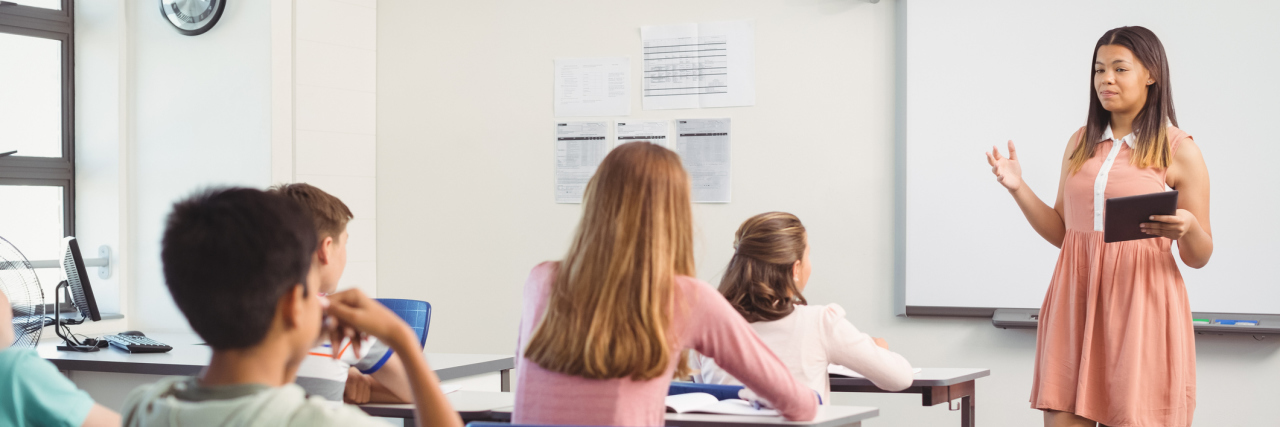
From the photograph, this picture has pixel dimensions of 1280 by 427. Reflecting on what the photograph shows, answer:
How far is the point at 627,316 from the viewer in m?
1.43

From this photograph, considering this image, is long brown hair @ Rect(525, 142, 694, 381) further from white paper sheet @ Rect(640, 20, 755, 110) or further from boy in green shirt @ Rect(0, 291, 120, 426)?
white paper sheet @ Rect(640, 20, 755, 110)

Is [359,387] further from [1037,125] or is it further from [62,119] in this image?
[62,119]

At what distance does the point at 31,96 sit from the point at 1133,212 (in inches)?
163

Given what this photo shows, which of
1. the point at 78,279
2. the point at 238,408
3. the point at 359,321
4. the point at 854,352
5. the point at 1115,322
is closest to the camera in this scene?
the point at 238,408

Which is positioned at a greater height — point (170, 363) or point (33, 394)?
point (33, 394)

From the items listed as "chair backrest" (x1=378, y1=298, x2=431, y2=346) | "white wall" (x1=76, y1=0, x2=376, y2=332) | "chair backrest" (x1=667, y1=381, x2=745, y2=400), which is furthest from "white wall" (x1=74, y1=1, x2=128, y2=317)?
"chair backrest" (x1=667, y1=381, x2=745, y2=400)

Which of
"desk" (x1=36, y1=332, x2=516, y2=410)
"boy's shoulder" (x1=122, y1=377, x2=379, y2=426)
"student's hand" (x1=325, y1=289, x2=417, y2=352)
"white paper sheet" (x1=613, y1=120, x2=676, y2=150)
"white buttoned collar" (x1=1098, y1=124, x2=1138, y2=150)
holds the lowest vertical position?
"desk" (x1=36, y1=332, x2=516, y2=410)

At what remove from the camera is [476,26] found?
412 centimetres

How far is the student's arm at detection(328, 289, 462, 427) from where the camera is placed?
3.56 ft

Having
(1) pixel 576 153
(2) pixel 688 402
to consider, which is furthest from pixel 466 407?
(1) pixel 576 153

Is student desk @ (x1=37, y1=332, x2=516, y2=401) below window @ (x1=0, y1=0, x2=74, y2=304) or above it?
below

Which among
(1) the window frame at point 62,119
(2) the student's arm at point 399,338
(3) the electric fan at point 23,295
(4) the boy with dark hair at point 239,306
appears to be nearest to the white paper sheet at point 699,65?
(3) the electric fan at point 23,295

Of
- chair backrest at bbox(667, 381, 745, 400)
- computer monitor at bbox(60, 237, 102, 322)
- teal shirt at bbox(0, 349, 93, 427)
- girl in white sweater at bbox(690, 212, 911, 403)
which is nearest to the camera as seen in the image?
teal shirt at bbox(0, 349, 93, 427)

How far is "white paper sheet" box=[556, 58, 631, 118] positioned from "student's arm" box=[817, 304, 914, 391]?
1983 millimetres
